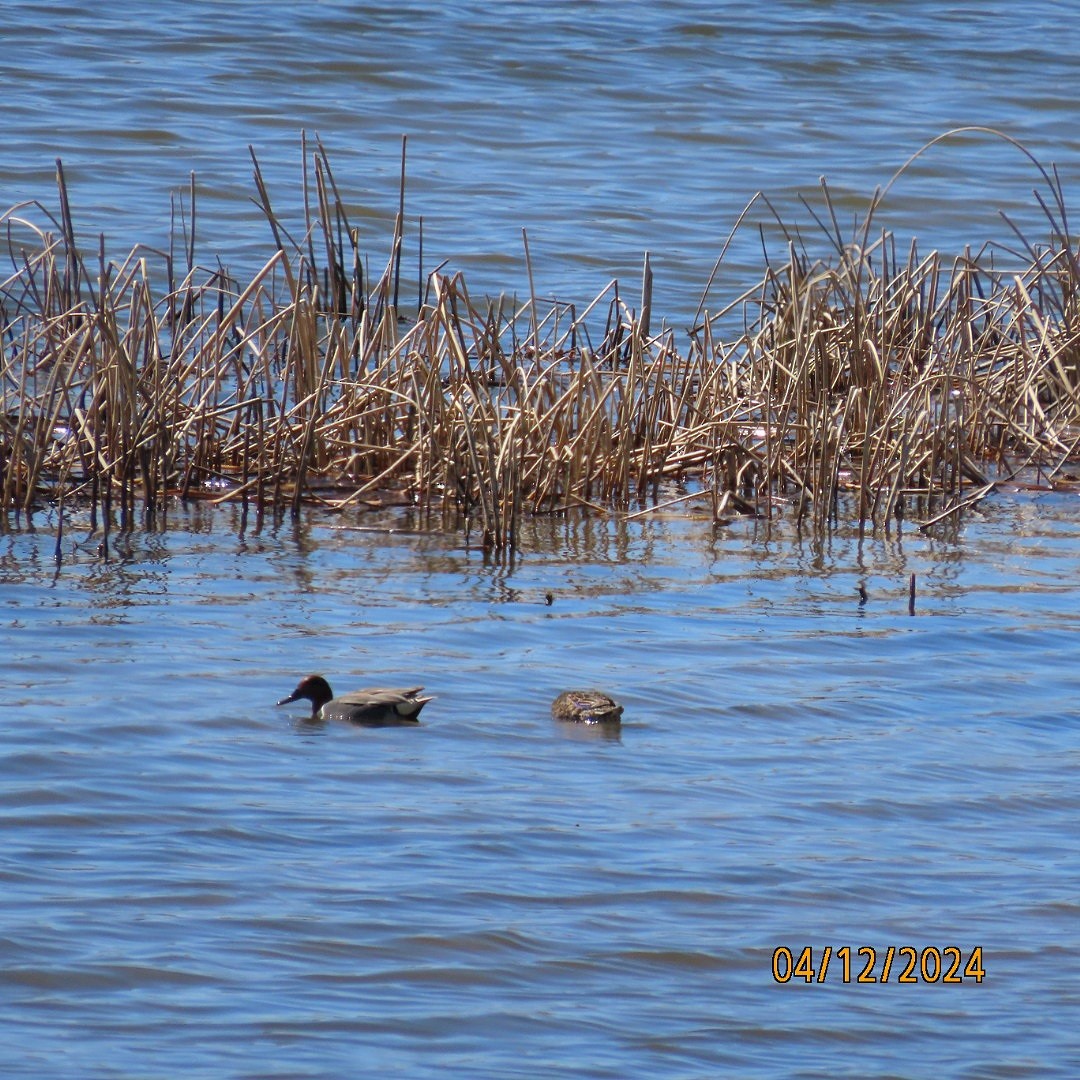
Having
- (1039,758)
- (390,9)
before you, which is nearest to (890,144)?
(390,9)

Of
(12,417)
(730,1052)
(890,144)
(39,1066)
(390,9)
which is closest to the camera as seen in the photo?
(39,1066)

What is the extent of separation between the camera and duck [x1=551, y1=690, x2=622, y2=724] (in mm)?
5418

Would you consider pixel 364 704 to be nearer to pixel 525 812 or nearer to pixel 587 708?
pixel 587 708

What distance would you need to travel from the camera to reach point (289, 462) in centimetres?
795

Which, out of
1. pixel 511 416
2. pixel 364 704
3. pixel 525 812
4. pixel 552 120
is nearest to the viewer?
pixel 525 812

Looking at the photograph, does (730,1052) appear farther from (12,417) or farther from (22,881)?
(12,417)

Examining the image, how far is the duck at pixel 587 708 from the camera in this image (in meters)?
5.42

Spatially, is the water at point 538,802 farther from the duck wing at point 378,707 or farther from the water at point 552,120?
the water at point 552,120

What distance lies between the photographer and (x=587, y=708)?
5.43 m

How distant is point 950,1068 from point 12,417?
5035mm
